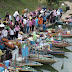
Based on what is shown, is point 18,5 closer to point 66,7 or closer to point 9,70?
point 66,7

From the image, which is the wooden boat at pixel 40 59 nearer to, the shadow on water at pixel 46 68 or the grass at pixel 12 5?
the shadow on water at pixel 46 68

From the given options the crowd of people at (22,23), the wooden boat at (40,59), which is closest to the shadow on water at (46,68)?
the wooden boat at (40,59)

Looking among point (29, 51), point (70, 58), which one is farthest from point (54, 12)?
point (29, 51)

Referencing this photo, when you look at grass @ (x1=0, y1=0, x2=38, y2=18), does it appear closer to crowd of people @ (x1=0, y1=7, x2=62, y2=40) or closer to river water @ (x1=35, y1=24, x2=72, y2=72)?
crowd of people @ (x1=0, y1=7, x2=62, y2=40)

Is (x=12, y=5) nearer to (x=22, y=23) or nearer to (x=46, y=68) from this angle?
(x=22, y=23)

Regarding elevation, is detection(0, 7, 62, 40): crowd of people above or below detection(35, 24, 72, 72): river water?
above

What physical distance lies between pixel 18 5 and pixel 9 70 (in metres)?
19.2

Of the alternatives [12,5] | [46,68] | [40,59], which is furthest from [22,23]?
[12,5]

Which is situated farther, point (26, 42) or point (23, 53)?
point (26, 42)

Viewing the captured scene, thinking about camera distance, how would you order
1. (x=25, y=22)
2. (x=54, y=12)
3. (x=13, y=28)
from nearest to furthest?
(x=13, y=28), (x=25, y=22), (x=54, y=12)

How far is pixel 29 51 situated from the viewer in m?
13.3

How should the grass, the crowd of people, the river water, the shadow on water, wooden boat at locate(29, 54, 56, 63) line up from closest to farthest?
wooden boat at locate(29, 54, 56, 63)
the shadow on water
the river water
the crowd of people
the grass

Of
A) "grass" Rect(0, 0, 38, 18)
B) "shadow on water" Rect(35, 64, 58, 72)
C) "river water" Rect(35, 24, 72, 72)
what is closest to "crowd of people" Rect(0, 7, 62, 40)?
"shadow on water" Rect(35, 64, 58, 72)

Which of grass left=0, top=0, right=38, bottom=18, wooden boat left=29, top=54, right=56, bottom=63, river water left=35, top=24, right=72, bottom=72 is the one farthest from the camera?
grass left=0, top=0, right=38, bottom=18
